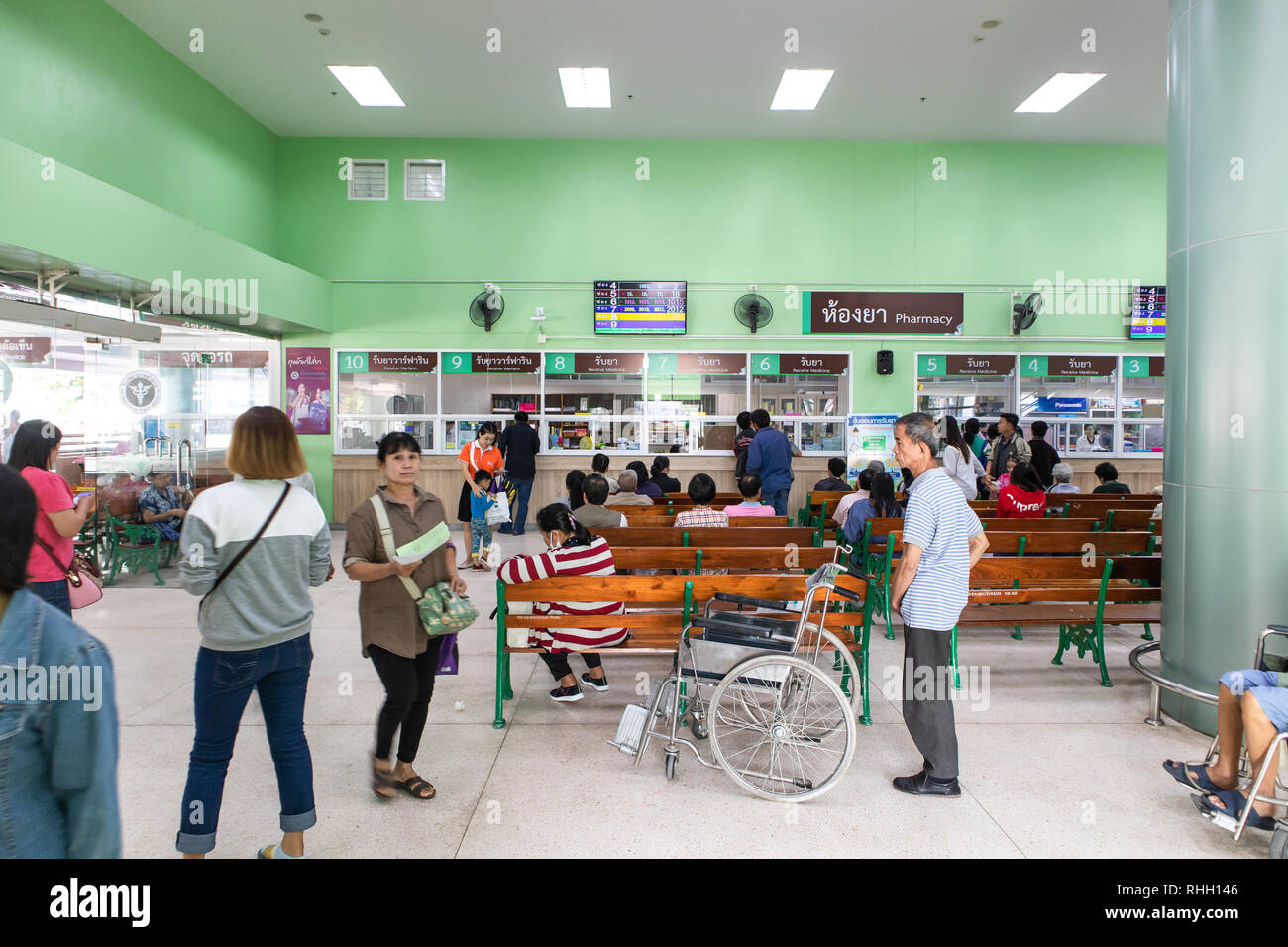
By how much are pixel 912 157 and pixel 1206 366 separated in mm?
8516

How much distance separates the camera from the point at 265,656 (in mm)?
2352

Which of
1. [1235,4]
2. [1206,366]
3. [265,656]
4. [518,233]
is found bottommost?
[265,656]

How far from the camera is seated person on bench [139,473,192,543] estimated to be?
7695mm

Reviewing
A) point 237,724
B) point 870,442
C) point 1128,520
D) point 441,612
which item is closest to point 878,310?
point 870,442

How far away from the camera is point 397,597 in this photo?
2.89 metres

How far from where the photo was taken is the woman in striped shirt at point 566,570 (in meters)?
3.75

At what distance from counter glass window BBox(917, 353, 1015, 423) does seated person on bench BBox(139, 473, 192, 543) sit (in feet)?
32.2

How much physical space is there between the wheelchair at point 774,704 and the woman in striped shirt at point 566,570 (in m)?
0.53

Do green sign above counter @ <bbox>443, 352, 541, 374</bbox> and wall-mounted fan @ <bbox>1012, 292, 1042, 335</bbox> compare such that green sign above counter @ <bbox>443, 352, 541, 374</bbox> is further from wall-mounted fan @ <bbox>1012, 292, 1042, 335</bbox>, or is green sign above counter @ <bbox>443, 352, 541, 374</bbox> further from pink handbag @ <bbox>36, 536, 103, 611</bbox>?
pink handbag @ <bbox>36, 536, 103, 611</bbox>

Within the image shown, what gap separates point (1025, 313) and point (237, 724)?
11.4 m

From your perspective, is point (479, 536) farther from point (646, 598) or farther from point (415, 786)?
point (415, 786)

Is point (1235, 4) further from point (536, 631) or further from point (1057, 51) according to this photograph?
point (1057, 51)

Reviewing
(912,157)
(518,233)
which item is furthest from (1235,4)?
(518,233)

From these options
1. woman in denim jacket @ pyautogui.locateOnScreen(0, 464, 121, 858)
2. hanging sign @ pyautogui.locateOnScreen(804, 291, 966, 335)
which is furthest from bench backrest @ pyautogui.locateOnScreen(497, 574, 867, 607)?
hanging sign @ pyautogui.locateOnScreen(804, 291, 966, 335)
